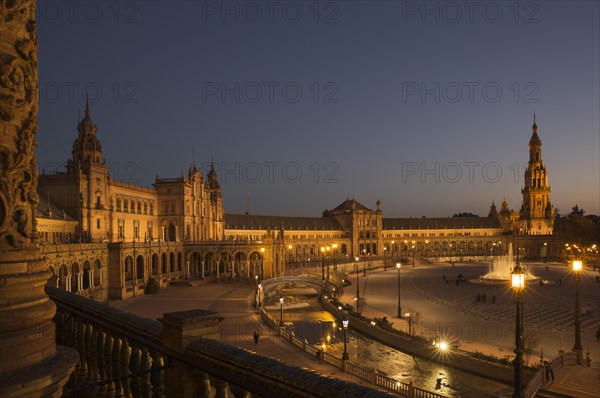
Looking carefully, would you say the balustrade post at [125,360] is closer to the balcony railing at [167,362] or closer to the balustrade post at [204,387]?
the balcony railing at [167,362]

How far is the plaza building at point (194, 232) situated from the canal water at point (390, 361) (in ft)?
68.4

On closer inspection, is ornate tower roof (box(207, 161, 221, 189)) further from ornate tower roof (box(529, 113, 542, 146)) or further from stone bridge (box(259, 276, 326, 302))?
ornate tower roof (box(529, 113, 542, 146))

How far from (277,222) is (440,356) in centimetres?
9549

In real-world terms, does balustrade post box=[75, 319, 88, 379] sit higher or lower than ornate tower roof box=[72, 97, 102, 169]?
lower

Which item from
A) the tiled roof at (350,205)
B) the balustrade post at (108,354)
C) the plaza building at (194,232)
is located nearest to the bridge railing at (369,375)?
the plaza building at (194,232)

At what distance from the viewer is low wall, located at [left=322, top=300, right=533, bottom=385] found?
2955 centimetres

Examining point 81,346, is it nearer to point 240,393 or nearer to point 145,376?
point 145,376

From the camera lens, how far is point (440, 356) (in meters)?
33.6

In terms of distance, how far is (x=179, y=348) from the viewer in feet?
19.3

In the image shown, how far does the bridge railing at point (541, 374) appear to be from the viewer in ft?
66.6

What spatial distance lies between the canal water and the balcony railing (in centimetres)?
2409

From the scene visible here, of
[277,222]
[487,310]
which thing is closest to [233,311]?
[487,310]

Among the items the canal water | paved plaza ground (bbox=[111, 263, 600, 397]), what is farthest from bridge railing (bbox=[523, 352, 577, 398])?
the canal water

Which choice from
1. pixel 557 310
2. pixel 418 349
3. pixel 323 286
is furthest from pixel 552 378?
pixel 323 286
